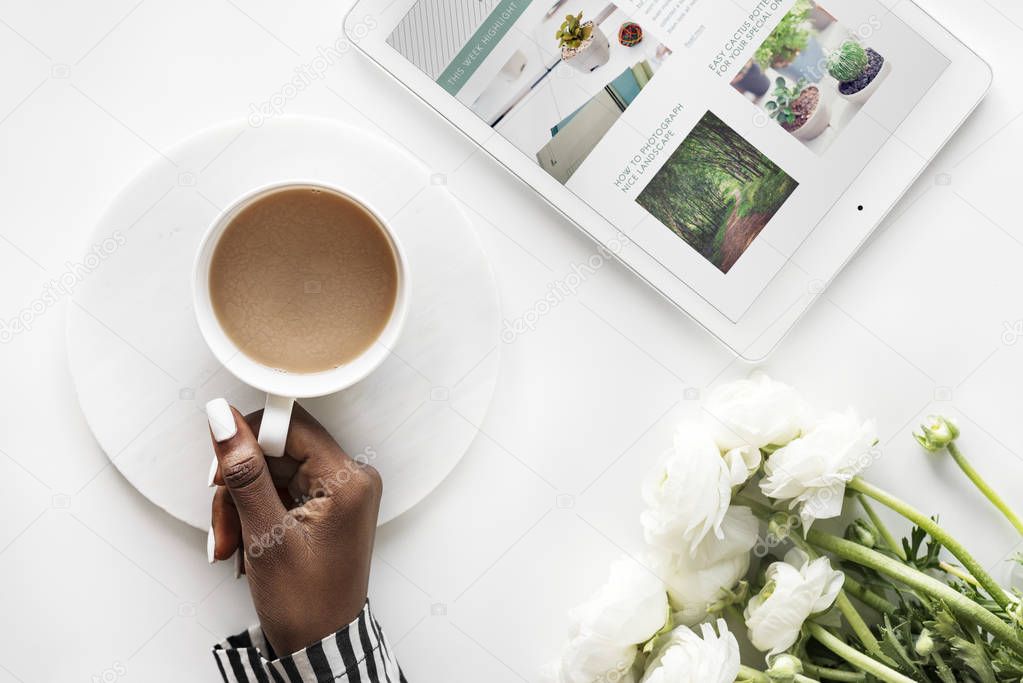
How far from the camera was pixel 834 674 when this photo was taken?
776 mm

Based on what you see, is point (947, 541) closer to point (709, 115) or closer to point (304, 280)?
point (709, 115)

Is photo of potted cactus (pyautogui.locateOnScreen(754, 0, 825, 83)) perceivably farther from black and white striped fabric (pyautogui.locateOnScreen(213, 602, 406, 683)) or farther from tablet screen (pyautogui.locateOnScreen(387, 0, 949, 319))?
black and white striped fabric (pyautogui.locateOnScreen(213, 602, 406, 683))

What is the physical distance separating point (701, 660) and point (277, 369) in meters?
0.48

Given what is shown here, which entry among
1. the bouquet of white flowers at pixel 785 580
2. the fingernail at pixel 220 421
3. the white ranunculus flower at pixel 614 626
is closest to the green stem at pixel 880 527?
the bouquet of white flowers at pixel 785 580

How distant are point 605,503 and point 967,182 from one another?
0.53 m

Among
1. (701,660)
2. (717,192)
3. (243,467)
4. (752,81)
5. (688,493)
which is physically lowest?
(243,467)

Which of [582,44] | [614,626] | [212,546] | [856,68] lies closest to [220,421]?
[212,546]

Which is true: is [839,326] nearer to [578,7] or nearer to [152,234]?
[578,7]

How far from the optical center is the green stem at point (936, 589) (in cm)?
72

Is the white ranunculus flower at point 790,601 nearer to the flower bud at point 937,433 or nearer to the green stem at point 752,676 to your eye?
the green stem at point 752,676

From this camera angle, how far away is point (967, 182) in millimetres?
884

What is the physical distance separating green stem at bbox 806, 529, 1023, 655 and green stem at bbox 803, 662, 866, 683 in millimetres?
103

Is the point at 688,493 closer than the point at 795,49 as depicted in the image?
Yes

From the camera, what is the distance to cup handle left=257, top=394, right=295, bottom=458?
2.44ft
